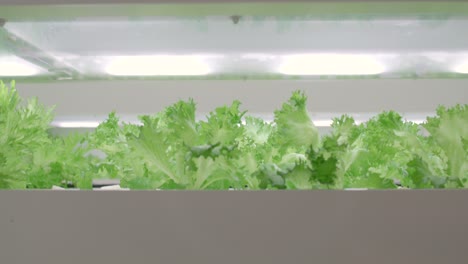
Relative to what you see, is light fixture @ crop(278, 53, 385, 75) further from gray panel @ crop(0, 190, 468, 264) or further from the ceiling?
gray panel @ crop(0, 190, 468, 264)

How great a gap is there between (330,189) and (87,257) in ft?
1.44

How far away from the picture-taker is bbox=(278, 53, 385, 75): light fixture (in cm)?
139

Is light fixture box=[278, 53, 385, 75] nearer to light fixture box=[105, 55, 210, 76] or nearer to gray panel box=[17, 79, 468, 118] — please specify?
light fixture box=[105, 55, 210, 76]

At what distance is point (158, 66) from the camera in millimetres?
1528

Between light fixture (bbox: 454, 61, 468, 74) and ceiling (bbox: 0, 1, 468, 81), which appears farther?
light fixture (bbox: 454, 61, 468, 74)

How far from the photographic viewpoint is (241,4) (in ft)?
3.16

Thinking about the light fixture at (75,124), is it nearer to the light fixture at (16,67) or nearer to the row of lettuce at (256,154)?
the light fixture at (16,67)

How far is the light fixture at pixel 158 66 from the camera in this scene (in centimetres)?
142

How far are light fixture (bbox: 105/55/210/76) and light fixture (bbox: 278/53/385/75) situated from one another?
266mm

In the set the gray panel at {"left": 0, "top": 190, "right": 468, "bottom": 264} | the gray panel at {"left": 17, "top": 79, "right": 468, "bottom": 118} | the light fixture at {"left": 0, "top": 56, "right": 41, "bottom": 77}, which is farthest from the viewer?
the gray panel at {"left": 17, "top": 79, "right": 468, "bottom": 118}

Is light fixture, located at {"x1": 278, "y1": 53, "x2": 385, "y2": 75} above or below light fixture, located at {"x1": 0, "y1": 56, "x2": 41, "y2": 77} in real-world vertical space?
A: above

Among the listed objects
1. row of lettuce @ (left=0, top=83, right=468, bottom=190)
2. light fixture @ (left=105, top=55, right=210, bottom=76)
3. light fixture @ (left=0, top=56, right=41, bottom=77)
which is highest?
light fixture @ (left=105, top=55, right=210, bottom=76)

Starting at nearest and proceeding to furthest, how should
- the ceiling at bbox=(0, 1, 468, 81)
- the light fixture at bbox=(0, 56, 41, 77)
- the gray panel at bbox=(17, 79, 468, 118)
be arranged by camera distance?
the ceiling at bbox=(0, 1, 468, 81) → the light fixture at bbox=(0, 56, 41, 77) → the gray panel at bbox=(17, 79, 468, 118)

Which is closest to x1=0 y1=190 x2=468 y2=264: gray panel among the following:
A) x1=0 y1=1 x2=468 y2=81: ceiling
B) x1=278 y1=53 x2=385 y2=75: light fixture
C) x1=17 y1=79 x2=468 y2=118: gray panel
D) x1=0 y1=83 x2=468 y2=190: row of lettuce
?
x1=0 y1=83 x2=468 y2=190: row of lettuce
